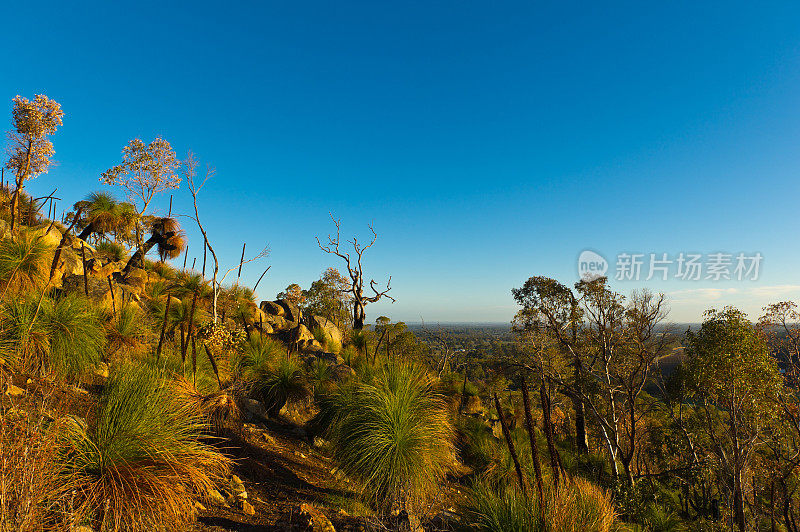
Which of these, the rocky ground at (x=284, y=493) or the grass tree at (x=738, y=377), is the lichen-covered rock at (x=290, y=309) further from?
the grass tree at (x=738, y=377)

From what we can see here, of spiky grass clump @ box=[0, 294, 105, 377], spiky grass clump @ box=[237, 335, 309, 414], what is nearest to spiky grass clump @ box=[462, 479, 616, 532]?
spiky grass clump @ box=[237, 335, 309, 414]

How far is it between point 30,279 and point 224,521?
7240 millimetres

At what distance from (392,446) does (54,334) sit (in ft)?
18.4

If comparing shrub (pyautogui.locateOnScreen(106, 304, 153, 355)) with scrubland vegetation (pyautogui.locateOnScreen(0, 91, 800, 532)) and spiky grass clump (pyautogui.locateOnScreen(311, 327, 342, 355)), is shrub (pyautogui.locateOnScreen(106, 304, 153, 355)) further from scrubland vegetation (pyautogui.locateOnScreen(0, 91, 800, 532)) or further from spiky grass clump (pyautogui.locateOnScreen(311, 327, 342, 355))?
spiky grass clump (pyautogui.locateOnScreen(311, 327, 342, 355))

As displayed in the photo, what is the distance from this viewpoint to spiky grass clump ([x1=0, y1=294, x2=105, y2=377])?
5.21 metres

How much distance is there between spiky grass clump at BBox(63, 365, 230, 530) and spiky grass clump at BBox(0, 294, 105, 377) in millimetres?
2577

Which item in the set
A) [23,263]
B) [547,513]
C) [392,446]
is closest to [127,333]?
[23,263]

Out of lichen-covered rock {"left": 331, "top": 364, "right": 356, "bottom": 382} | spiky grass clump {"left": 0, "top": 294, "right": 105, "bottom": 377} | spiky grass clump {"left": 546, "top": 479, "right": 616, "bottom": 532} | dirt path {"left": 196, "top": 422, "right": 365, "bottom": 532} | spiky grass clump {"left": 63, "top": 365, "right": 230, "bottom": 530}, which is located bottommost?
dirt path {"left": 196, "top": 422, "right": 365, "bottom": 532}

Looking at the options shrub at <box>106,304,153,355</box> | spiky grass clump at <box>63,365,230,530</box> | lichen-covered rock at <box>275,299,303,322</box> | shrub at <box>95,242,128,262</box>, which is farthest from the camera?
lichen-covered rock at <box>275,299,303,322</box>

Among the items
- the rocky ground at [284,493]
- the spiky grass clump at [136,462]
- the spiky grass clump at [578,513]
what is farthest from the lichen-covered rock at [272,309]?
the spiky grass clump at [578,513]

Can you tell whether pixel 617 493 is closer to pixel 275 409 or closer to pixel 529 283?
pixel 275 409

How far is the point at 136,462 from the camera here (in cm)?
327

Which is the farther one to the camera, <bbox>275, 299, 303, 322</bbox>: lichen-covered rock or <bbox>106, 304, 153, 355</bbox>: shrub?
<bbox>275, 299, 303, 322</bbox>: lichen-covered rock

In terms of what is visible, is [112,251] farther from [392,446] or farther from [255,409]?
[392,446]
